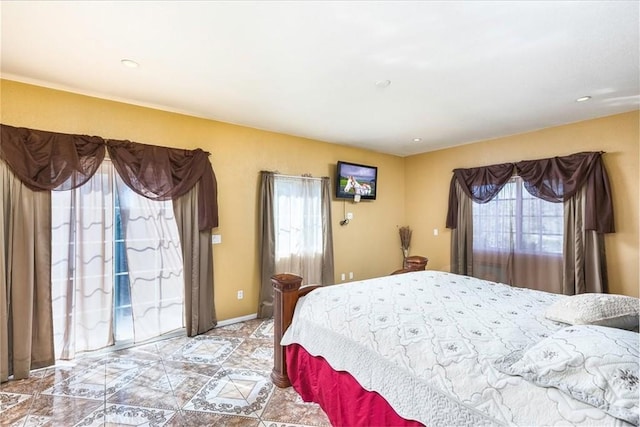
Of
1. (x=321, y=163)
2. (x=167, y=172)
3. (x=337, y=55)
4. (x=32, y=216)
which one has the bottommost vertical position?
(x=32, y=216)

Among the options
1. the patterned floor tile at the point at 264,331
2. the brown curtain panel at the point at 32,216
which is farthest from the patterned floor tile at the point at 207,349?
the brown curtain panel at the point at 32,216

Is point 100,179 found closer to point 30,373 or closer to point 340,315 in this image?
point 30,373

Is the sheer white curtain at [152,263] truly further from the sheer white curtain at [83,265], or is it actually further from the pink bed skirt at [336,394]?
the pink bed skirt at [336,394]

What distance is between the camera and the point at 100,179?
2877 millimetres

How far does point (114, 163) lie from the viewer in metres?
2.88

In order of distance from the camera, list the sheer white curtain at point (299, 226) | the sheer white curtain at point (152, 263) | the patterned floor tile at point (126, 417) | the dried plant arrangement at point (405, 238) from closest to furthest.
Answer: the patterned floor tile at point (126, 417) < the sheer white curtain at point (152, 263) < the sheer white curtain at point (299, 226) < the dried plant arrangement at point (405, 238)

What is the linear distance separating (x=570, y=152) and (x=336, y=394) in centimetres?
408

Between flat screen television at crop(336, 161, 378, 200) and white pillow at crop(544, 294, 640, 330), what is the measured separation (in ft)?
10.7

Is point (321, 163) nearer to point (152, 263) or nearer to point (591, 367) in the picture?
point (152, 263)

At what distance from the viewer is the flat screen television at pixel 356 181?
4723 mm

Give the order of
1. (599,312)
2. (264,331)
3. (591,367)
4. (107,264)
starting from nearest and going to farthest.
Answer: (591,367) → (599,312) → (107,264) → (264,331)

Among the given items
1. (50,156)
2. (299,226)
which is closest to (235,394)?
(299,226)

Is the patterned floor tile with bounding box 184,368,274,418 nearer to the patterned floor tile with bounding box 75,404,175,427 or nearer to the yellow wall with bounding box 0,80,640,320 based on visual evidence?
the patterned floor tile with bounding box 75,404,175,427

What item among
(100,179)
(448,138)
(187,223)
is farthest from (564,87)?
(100,179)
